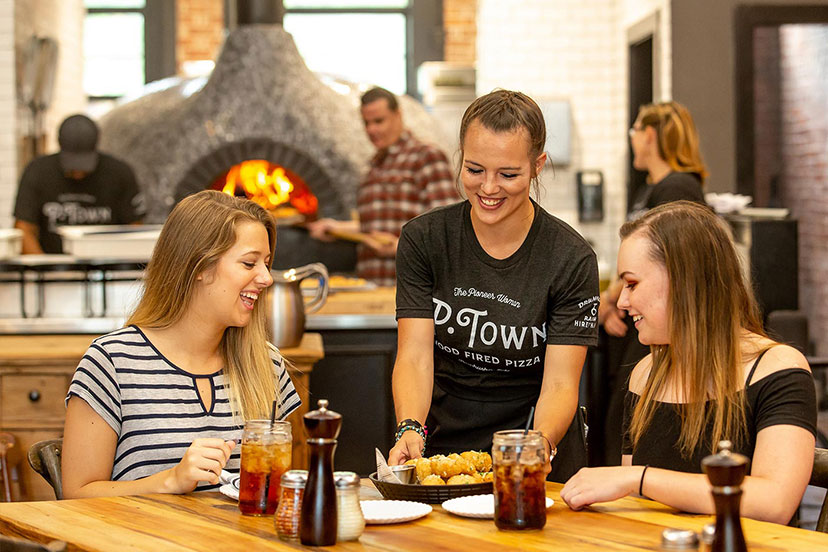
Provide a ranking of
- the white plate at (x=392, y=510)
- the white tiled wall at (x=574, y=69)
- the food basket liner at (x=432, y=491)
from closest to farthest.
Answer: the white plate at (x=392, y=510)
the food basket liner at (x=432, y=491)
the white tiled wall at (x=574, y=69)

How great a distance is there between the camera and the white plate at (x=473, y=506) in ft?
5.89

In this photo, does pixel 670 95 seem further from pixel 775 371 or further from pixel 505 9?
pixel 775 371

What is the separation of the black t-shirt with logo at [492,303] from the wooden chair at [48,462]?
77cm

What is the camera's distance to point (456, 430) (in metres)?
2.49

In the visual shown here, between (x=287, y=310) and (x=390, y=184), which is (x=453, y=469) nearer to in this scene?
(x=287, y=310)

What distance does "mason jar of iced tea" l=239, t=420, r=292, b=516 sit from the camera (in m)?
1.83

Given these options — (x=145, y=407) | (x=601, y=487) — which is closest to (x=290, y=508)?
(x=601, y=487)

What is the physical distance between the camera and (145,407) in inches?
85.6

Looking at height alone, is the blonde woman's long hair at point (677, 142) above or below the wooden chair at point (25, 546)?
above

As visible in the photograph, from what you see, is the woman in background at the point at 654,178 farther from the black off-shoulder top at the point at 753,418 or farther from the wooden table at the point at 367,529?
the wooden table at the point at 367,529

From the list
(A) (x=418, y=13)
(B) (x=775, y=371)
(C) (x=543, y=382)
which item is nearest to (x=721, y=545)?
(B) (x=775, y=371)

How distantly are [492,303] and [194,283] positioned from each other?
2.04 feet

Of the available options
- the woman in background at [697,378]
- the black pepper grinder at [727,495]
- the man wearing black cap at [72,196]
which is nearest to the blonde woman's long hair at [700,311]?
the woman in background at [697,378]

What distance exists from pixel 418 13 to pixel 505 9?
1.58 m
